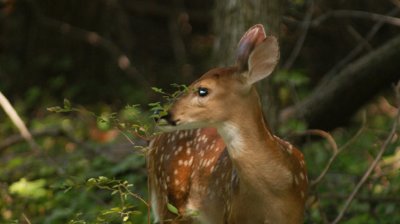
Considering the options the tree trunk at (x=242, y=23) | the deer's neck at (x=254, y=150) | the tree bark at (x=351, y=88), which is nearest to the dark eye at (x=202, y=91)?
the deer's neck at (x=254, y=150)

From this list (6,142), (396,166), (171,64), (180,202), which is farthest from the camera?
(171,64)

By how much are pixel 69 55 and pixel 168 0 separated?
1389 millimetres

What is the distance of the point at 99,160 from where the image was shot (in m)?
8.18

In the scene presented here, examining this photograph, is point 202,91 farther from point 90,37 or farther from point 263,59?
point 90,37

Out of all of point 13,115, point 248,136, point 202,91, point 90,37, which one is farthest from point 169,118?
point 90,37

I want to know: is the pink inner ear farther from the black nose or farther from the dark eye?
the black nose

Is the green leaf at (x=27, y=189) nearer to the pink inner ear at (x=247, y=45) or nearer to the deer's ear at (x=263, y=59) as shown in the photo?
the pink inner ear at (x=247, y=45)

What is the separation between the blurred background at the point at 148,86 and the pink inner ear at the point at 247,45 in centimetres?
78

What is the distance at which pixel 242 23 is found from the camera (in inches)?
271

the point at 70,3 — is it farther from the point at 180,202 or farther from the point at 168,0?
the point at 180,202

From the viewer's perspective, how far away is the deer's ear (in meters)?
5.36

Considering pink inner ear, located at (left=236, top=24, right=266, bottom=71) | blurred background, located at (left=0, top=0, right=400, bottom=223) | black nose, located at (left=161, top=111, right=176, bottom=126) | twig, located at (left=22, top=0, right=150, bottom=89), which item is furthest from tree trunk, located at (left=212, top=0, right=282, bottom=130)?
twig, located at (left=22, top=0, right=150, bottom=89)

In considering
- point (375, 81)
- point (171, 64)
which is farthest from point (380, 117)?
point (171, 64)

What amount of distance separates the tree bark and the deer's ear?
2934mm
